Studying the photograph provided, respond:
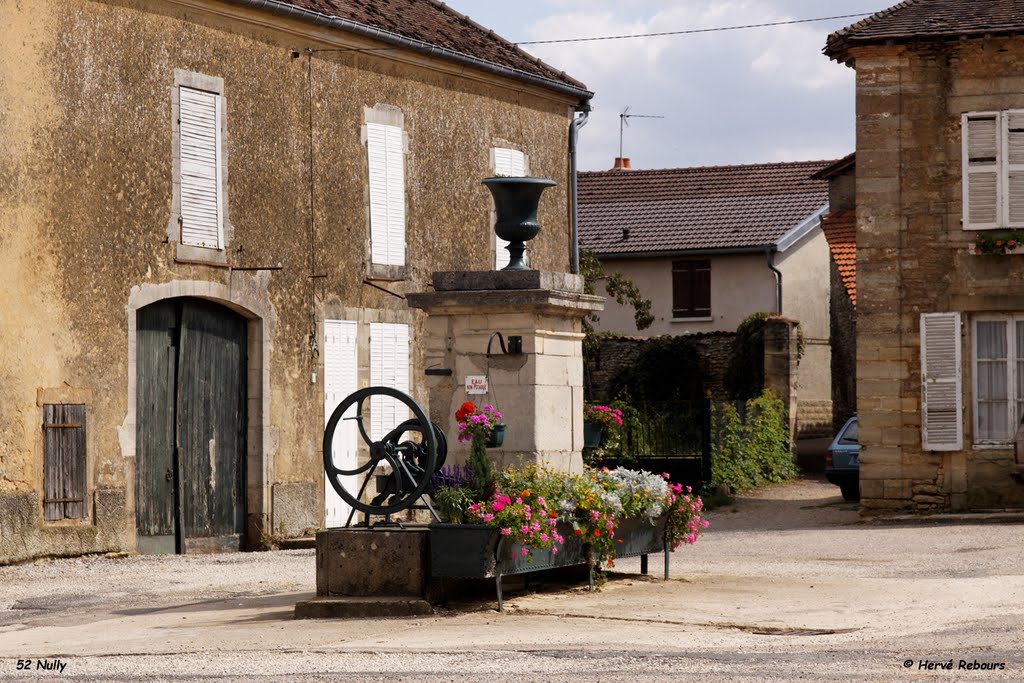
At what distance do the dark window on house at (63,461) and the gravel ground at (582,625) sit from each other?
53 cm

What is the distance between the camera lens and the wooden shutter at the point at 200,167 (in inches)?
672

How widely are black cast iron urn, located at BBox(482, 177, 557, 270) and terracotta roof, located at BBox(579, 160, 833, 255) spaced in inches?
935

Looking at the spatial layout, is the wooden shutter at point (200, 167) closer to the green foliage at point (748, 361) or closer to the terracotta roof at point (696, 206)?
the green foliage at point (748, 361)

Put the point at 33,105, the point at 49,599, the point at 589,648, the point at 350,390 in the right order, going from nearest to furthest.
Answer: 1. the point at 589,648
2. the point at 49,599
3. the point at 33,105
4. the point at 350,390

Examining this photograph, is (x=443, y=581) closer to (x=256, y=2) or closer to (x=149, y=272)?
(x=149, y=272)

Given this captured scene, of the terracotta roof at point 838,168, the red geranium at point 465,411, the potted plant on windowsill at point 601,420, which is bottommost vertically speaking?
the potted plant on windowsill at point 601,420

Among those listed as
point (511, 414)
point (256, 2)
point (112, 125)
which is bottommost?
point (511, 414)

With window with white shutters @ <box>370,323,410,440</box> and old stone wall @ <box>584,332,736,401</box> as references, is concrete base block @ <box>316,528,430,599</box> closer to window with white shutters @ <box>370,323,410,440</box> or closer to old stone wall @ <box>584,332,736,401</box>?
window with white shutters @ <box>370,323,410,440</box>

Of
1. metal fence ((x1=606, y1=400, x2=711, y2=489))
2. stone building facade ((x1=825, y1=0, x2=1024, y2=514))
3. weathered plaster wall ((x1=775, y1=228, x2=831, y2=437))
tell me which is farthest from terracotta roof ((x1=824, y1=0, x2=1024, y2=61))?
weathered plaster wall ((x1=775, y1=228, x2=831, y2=437))

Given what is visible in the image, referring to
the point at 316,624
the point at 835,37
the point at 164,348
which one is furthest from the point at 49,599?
the point at 835,37

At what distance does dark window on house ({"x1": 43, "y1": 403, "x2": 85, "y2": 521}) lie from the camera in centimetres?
1555

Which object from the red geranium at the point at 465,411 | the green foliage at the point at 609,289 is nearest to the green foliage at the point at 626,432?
the green foliage at the point at 609,289

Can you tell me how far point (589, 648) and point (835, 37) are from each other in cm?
1262

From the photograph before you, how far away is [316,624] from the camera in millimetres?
10422
